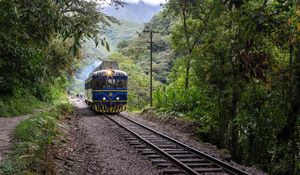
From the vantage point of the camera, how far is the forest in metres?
4.79

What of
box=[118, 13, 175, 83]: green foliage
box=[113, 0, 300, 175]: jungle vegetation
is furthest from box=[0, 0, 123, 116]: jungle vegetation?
box=[118, 13, 175, 83]: green foliage

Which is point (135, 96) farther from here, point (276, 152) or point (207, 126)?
point (276, 152)

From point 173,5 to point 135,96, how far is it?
2237 cm

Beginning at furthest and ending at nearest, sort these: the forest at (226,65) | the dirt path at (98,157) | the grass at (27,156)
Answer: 1. the dirt path at (98,157)
2. the grass at (27,156)
3. the forest at (226,65)

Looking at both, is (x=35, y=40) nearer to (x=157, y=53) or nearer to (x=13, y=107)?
(x=13, y=107)

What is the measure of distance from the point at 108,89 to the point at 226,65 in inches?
→ 487

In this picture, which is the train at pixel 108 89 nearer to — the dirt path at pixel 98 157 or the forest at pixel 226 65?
the forest at pixel 226 65

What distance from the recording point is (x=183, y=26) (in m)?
20.3

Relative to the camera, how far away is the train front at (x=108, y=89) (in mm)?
22797

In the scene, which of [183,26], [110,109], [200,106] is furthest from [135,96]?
[200,106]

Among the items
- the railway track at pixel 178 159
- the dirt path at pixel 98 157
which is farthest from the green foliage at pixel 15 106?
the railway track at pixel 178 159

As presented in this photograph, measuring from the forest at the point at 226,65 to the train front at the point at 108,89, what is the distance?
3637 millimetres

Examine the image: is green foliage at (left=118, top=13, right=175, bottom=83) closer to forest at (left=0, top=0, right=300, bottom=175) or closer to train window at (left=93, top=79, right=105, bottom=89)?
train window at (left=93, top=79, right=105, bottom=89)

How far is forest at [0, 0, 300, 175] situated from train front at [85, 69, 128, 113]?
3637 mm
